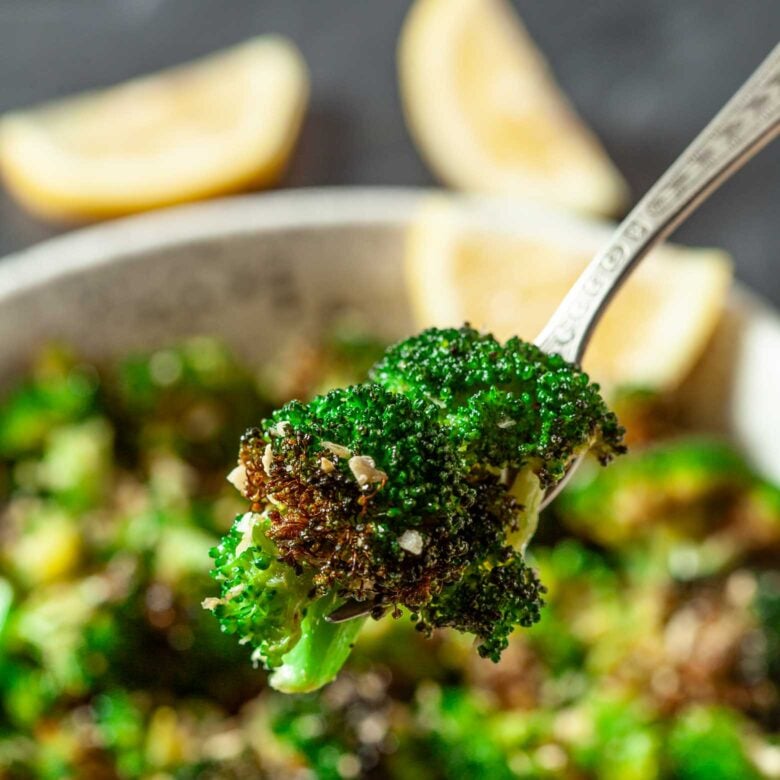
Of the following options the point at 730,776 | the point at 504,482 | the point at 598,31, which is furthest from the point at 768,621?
the point at 598,31

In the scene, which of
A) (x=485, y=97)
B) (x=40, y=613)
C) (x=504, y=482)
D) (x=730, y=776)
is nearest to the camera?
(x=504, y=482)

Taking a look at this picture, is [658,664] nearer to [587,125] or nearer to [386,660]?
[386,660]

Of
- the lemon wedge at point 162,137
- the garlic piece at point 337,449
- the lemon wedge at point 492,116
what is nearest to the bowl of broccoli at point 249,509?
the garlic piece at point 337,449

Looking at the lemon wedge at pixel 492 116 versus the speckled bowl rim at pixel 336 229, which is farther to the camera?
the lemon wedge at pixel 492 116

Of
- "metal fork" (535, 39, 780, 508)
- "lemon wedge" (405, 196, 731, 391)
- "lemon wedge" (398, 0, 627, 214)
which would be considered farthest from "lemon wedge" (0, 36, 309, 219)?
"metal fork" (535, 39, 780, 508)

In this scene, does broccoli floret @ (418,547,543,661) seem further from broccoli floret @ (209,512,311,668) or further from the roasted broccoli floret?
broccoli floret @ (209,512,311,668)

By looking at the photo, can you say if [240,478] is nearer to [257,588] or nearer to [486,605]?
[257,588]

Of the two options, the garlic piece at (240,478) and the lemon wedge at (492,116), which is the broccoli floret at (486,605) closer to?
the garlic piece at (240,478)
